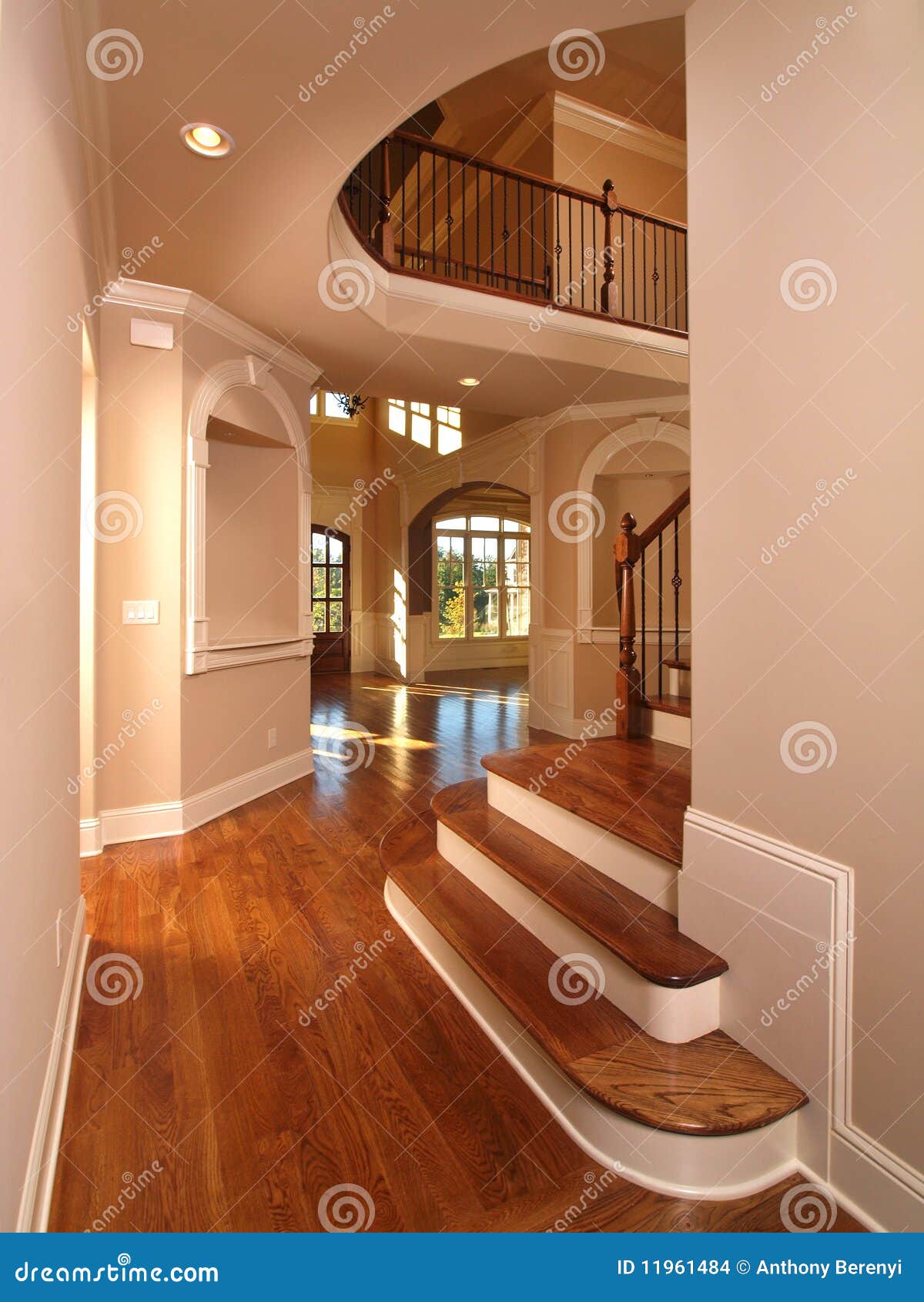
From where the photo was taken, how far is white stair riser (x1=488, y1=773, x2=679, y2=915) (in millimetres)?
2004

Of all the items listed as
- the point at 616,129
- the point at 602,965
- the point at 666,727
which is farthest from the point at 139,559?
the point at 616,129

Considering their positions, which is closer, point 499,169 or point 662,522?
point 662,522

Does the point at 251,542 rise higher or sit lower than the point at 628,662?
higher

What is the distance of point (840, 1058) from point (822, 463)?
1228 millimetres

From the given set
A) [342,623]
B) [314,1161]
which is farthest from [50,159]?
[342,623]

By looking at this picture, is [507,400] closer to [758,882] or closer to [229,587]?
[229,587]

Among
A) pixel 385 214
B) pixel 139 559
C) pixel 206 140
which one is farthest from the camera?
pixel 385 214

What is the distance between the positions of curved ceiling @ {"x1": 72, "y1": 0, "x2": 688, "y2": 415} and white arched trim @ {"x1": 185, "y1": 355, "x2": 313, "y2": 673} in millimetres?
495

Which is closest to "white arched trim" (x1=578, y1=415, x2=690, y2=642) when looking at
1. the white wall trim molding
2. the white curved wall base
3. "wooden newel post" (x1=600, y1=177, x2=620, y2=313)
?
"wooden newel post" (x1=600, y1=177, x2=620, y2=313)

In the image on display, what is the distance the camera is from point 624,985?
1825 mm

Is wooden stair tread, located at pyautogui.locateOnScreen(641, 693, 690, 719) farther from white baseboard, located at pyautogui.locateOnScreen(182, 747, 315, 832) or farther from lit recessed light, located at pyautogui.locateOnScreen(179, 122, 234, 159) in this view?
lit recessed light, located at pyautogui.locateOnScreen(179, 122, 234, 159)

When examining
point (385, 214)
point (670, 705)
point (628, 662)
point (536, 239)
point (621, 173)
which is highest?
point (621, 173)

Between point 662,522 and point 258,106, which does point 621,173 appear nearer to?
point 662,522

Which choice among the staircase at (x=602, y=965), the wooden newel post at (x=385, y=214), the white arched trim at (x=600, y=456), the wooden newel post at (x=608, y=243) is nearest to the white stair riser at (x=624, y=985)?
the staircase at (x=602, y=965)
